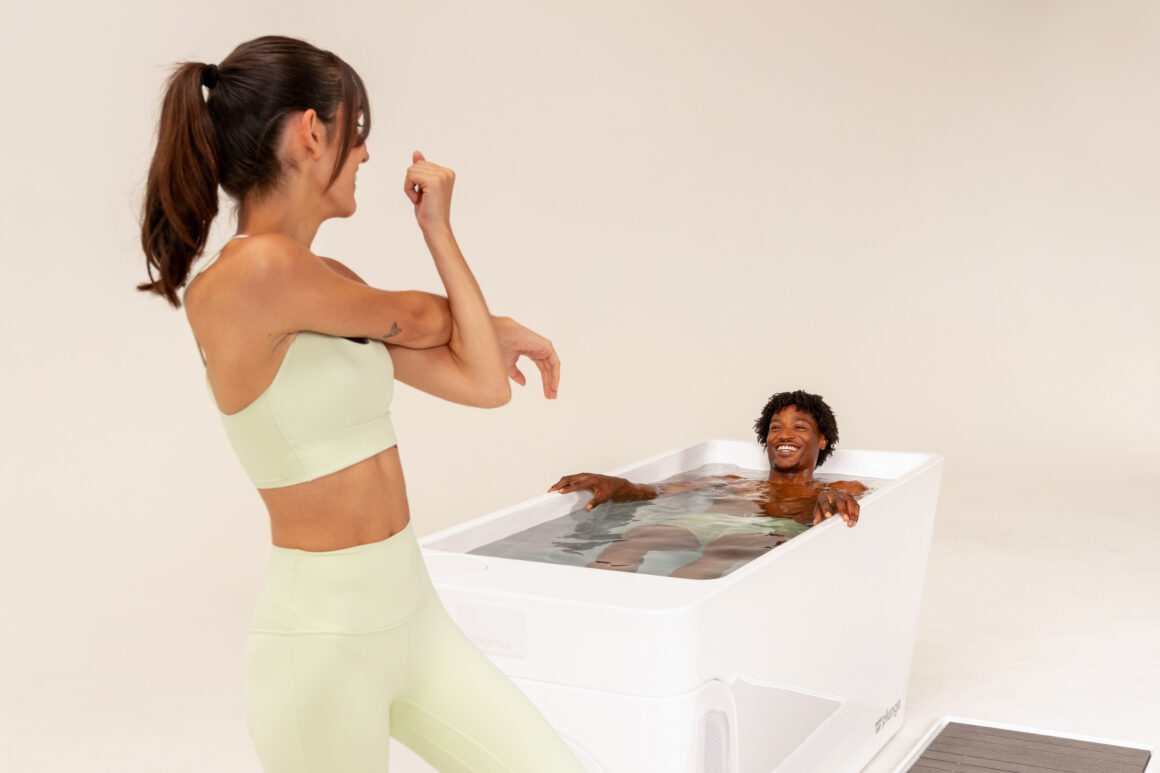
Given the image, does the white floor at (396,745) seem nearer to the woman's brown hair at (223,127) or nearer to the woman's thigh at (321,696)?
the woman's thigh at (321,696)

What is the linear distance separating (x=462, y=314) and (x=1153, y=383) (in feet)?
20.3

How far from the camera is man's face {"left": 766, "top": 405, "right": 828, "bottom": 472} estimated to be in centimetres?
325

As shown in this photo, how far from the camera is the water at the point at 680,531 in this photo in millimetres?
2373

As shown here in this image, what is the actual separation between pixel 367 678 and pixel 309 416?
30cm

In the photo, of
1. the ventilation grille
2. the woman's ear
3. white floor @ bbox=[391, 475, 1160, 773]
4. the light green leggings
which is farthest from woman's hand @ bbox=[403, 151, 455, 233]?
white floor @ bbox=[391, 475, 1160, 773]

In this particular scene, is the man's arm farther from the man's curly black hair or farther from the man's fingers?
the man's fingers

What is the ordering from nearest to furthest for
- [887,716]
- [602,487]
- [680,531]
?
[680,531], [602,487], [887,716]

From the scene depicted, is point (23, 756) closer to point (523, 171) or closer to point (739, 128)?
point (523, 171)

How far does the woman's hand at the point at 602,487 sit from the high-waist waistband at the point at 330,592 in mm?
1408

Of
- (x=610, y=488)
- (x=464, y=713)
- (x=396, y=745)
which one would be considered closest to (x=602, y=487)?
(x=610, y=488)

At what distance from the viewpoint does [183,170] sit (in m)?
1.25

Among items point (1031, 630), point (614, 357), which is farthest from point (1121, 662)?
point (614, 357)

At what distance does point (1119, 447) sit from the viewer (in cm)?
634

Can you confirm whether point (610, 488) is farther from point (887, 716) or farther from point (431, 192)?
point (431, 192)
